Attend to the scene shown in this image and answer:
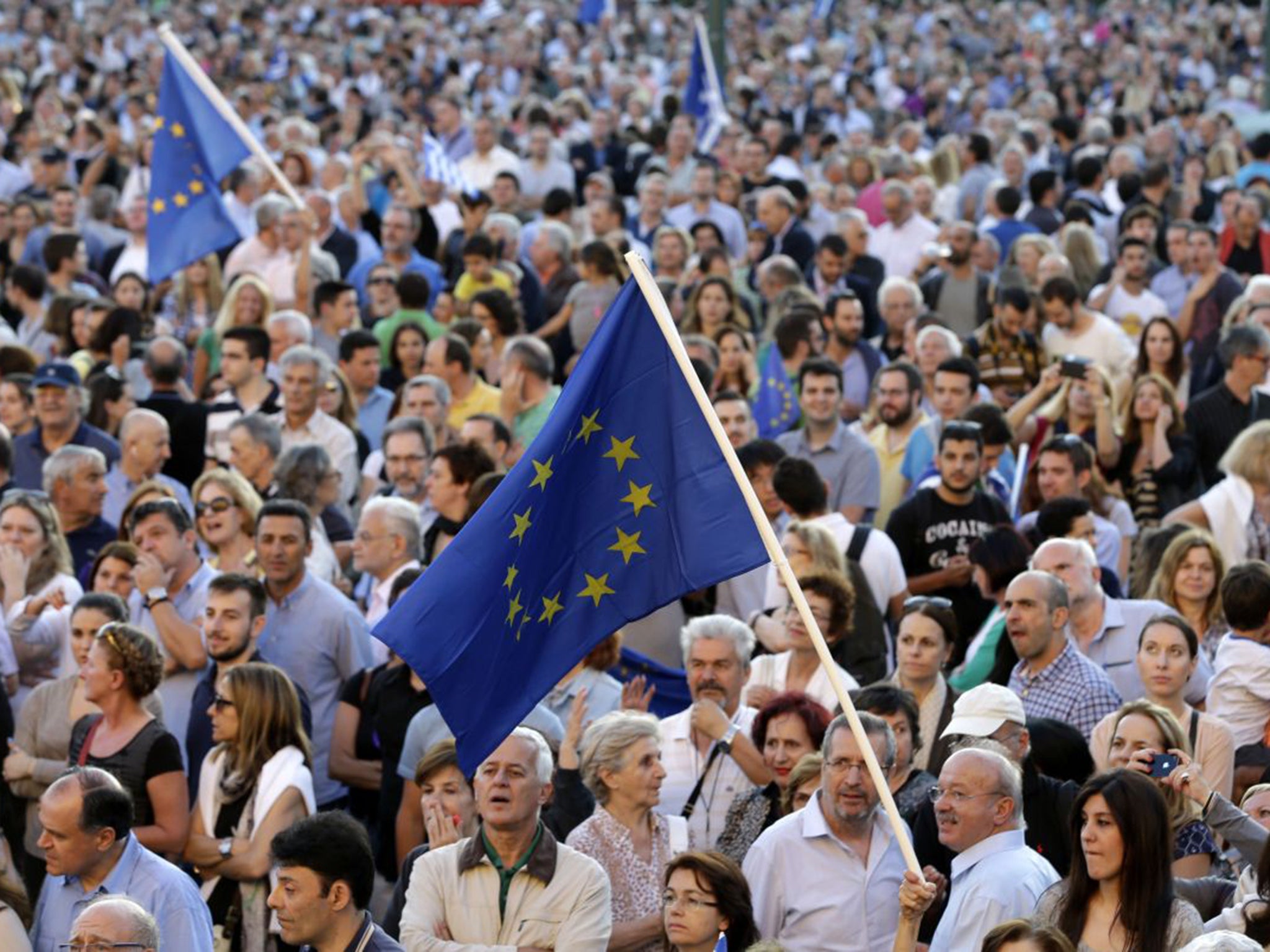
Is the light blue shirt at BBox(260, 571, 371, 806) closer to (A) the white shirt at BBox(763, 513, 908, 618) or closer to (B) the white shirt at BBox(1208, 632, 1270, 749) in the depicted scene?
(A) the white shirt at BBox(763, 513, 908, 618)

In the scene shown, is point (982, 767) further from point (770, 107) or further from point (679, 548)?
point (770, 107)

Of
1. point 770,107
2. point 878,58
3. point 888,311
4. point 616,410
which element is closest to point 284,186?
point 888,311

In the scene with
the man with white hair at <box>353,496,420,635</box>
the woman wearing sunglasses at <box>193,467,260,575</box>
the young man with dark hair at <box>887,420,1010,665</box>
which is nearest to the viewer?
the man with white hair at <box>353,496,420,635</box>

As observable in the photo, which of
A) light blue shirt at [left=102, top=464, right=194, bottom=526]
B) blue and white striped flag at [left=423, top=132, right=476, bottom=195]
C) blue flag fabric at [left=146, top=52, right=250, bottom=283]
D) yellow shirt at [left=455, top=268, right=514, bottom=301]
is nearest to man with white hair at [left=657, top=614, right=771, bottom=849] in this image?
light blue shirt at [left=102, top=464, right=194, bottom=526]

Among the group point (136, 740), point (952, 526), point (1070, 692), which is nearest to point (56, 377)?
point (136, 740)

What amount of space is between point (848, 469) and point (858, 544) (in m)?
1.36

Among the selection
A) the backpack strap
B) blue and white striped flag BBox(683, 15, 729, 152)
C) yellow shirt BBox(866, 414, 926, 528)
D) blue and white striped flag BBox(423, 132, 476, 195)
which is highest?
the backpack strap

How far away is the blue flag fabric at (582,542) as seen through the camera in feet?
22.7

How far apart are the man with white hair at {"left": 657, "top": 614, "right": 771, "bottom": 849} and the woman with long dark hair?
187cm

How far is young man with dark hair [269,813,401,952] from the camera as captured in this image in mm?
6914

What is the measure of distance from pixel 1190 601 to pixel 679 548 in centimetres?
365

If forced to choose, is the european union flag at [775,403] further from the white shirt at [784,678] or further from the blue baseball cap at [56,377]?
the white shirt at [784,678]

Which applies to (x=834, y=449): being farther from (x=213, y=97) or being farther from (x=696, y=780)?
(x=213, y=97)

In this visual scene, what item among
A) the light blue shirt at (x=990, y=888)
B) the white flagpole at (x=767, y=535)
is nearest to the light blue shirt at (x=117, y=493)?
the white flagpole at (x=767, y=535)
